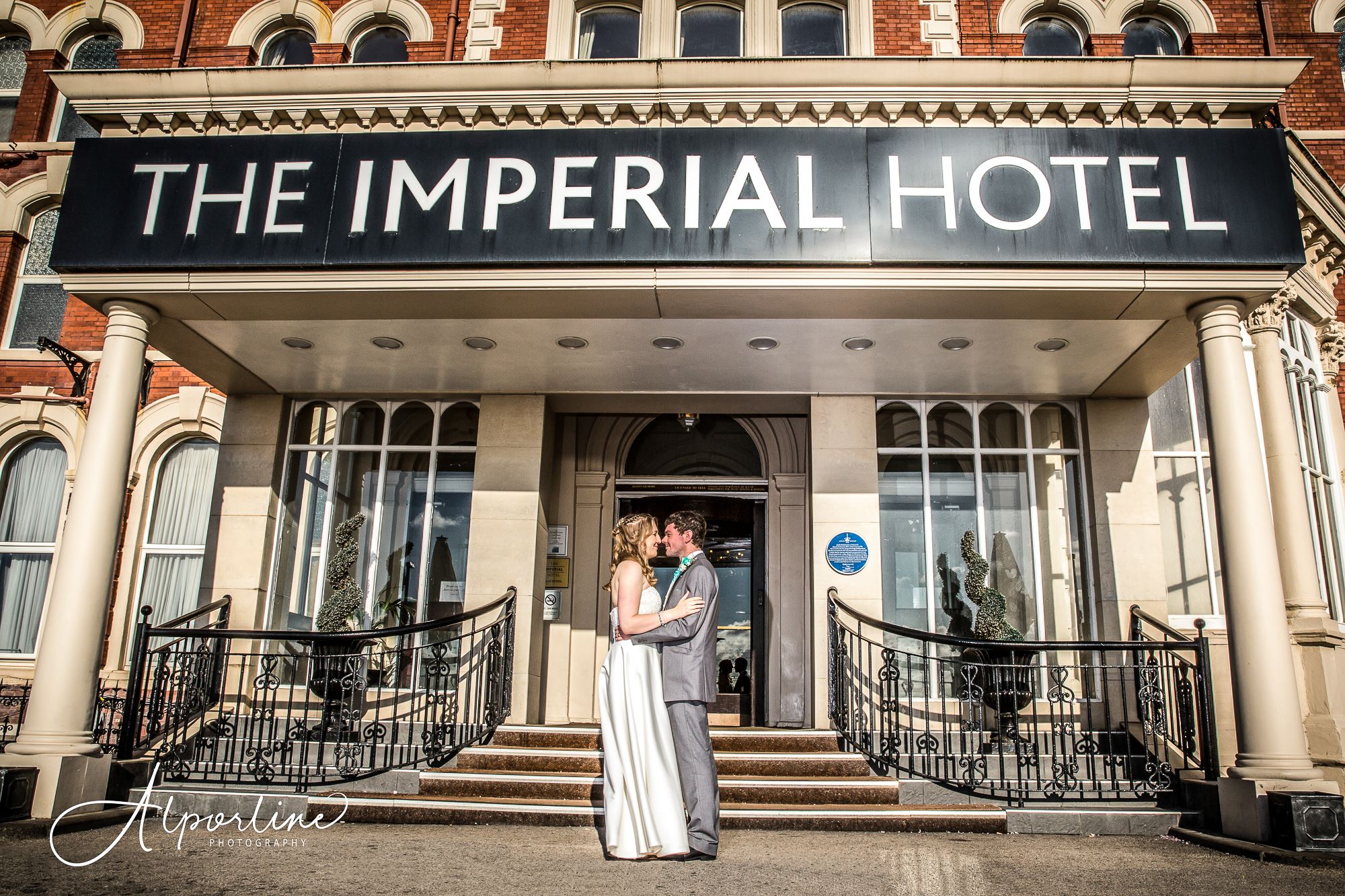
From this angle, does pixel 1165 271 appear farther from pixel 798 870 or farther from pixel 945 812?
pixel 798 870

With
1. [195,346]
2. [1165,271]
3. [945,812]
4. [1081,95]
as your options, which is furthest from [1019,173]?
[195,346]

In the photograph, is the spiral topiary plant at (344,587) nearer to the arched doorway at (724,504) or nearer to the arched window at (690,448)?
the arched doorway at (724,504)

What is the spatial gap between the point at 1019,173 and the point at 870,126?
1.18m

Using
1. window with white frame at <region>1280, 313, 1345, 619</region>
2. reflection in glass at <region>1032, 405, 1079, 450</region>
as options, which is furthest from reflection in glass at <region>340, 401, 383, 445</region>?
window with white frame at <region>1280, 313, 1345, 619</region>

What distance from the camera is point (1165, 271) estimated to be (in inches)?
269

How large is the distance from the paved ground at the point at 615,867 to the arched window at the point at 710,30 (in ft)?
28.8

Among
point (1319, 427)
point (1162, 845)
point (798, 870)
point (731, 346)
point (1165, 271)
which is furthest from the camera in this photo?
point (1319, 427)

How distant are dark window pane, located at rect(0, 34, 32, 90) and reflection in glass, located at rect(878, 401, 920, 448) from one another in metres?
12.3

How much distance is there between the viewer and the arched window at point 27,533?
1101 cm

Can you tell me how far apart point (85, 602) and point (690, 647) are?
4.71 metres

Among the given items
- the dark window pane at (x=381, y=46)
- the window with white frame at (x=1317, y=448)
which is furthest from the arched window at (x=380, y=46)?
the window with white frame at (x=1317, y=448)

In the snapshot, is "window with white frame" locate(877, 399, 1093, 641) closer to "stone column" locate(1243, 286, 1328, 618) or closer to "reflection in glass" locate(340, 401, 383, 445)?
"stone column" locate(1243, 286, 1328, 618)

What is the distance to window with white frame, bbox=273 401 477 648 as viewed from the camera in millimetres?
9516

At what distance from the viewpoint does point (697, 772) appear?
4867mm
